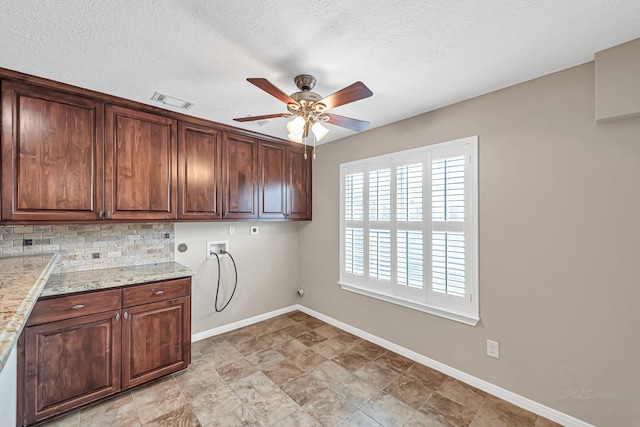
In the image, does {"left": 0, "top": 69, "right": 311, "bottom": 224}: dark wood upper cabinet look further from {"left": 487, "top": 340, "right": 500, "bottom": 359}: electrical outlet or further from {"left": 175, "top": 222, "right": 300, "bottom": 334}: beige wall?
{"left": 487, "top": 340, "right": 500, "bottom": 359}: electrical outlet

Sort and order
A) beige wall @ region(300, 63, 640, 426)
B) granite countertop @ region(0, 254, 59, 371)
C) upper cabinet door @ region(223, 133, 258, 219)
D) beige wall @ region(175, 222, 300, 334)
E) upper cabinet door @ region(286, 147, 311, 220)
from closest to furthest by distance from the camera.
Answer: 1. granite countertop @ region(0, 254, 59, 371)
2. beige wall @ region(300, 63, 640, 426)
3. upper cabinet door @ region(223, 133, 258, 219)
4. beige wall @ region(175, 222, 300, 334)
5. upper cabinet door @ region(286, 147, 311, 220)

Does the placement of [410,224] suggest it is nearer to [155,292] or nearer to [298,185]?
[298,185]

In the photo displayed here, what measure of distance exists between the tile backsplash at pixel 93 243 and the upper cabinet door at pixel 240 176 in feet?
2.25

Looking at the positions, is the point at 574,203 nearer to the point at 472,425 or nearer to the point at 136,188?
the point at 472,425

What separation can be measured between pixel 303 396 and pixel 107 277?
1.80m

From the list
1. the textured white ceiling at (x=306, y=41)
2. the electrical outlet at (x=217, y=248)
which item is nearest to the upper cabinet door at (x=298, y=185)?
the electrical outlet at (x=217, y=248)

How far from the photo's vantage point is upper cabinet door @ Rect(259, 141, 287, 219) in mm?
3342

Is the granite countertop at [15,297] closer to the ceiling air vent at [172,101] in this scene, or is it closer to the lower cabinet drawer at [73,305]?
the lower cabinet drawer at [73,305]

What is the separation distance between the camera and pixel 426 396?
216 cm

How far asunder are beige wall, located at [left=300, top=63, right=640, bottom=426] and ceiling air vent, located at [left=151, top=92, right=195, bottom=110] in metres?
2.21

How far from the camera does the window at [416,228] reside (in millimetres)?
2330

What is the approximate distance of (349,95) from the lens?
5.37 feet

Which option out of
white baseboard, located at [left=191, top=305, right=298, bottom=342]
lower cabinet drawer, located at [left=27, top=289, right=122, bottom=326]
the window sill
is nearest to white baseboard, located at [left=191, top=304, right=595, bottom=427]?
white baseboard, located at [left=191, top=305, right=298, bottom=342]

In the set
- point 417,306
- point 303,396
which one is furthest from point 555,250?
point 303,396
